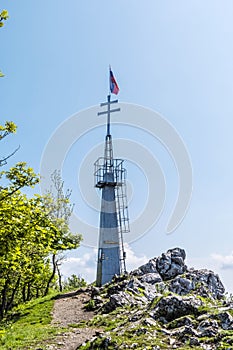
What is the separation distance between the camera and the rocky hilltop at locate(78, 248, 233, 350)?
41.3 feet

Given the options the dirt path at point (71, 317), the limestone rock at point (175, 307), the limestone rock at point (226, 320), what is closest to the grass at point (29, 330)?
the dirt path at point (71, 317)

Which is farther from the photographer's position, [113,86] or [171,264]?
[113,86]

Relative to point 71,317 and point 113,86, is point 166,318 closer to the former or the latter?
point 71,317

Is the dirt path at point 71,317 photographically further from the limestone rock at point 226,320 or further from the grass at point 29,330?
the limestone rock at point 226,320

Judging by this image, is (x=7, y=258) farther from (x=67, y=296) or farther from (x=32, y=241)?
(x=67, y=296)

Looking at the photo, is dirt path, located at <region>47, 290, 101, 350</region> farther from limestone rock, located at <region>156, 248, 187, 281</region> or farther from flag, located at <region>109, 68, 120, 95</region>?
flag, located at <region>109, 68, 120, 95</region>

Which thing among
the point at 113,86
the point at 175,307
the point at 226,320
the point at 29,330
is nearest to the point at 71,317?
the point at 29,330

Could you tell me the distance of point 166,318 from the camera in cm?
1562

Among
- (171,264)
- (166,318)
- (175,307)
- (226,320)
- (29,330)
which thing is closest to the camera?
(226,320)

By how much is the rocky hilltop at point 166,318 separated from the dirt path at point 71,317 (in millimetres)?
755

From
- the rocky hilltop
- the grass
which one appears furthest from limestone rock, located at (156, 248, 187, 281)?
the grass

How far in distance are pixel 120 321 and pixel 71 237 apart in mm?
19506

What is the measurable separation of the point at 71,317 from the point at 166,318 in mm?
8998

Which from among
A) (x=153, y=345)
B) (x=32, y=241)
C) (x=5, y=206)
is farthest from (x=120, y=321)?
(x=5, y=206)
